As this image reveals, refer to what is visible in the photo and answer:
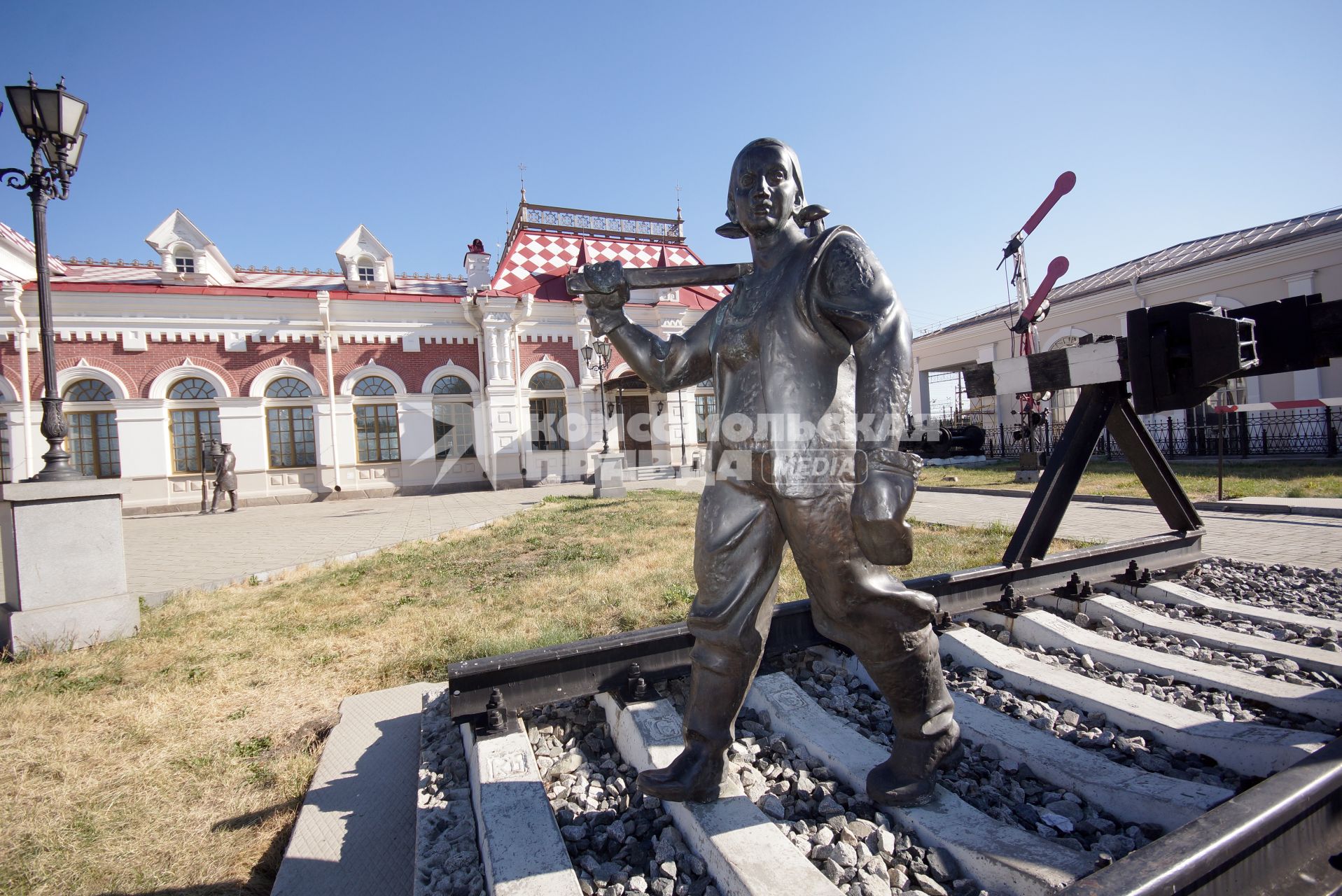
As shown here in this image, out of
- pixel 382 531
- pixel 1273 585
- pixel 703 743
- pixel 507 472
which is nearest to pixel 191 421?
pixel 507 472

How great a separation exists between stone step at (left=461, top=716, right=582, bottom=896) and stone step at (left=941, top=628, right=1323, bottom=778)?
202 cm

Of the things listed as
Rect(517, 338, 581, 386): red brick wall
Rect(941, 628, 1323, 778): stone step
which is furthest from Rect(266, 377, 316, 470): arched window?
Rect(941, 628, 1323, 778): stone step

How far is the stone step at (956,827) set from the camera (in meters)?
1.46

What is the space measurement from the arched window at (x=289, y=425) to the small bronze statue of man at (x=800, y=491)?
18225mm

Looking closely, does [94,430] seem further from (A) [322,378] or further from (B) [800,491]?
(B) [800,491]

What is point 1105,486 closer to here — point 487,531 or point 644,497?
point 644,497

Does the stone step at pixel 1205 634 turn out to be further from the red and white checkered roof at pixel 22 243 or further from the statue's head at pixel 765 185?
the red and white checkered roof at pixel 22 243

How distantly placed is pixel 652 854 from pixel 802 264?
176 centimetres

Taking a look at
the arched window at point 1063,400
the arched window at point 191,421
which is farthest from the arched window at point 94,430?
the arched window at point 1063,400

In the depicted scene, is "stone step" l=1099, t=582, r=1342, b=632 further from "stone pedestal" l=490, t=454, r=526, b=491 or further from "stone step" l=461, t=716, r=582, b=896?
"stone pedestal" l=490, t=454, r=526, b=491

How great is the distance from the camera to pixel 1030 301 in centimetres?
1486

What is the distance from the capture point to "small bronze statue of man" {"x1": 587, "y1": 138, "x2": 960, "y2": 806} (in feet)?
5.65

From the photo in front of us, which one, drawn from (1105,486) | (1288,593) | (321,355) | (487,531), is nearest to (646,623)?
(1288,593)

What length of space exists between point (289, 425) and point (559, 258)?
33.0 ft
